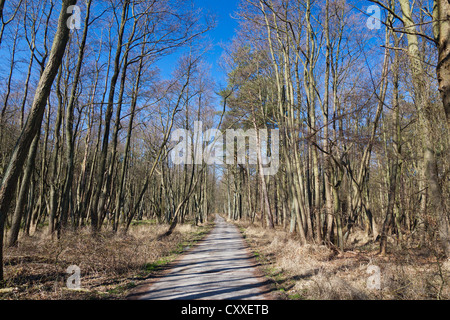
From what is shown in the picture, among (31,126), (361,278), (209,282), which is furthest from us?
(361,278)

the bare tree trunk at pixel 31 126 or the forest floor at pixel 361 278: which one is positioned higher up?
the bare tree trunk at pixel 31 126

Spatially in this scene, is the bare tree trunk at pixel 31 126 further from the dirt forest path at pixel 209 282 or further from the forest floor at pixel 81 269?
the dirt forest path at pixel 209 282

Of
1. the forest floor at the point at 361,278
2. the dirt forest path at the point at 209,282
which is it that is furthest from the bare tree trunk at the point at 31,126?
the forest floor at the point at 361,278

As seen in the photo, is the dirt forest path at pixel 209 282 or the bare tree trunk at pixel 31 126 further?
the bare tree trunk at pixel 31 126

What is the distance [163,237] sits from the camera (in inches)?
550

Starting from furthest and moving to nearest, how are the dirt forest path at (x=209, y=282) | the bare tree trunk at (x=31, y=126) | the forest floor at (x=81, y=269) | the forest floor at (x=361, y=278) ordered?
the bare tree trunk at (x=31, y=126) < the dirt forest path at (x=209, y=282) < the forest floor at (x=81, y=269) < the forest floor at (x=361, y=278)

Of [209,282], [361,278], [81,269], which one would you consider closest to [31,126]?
[81,269]

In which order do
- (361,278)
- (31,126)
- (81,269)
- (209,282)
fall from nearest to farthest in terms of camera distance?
1. (31,126)
2. (209,282)
3. (361,278)
4. (81,269)

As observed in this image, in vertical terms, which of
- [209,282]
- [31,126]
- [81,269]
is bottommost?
[209,282]

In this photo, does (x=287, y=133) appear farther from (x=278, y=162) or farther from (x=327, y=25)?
(x=278, y=162)

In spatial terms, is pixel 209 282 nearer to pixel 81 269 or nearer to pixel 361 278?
pixel 81 269

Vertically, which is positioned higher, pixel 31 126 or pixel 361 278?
pixel 31 126
